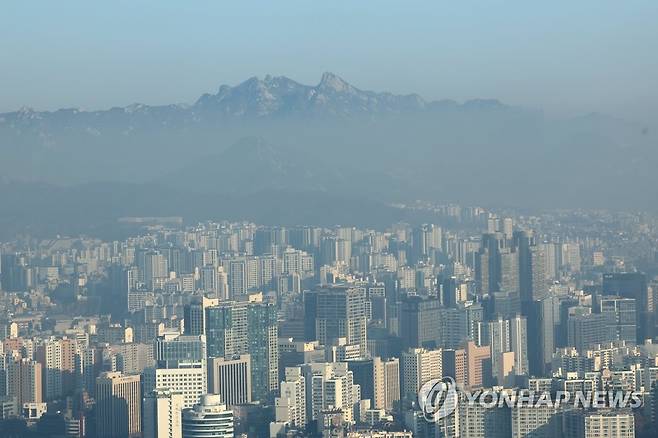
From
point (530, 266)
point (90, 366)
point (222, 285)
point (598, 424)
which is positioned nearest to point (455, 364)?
point (90, 366)

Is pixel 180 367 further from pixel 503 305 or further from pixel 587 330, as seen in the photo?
pixel 503 305

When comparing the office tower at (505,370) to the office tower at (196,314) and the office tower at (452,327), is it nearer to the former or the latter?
the office tower at (452,327)

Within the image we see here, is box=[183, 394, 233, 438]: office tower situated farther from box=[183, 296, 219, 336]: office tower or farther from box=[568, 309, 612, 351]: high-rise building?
box=[568, 309, 612, 351]: high-rise building

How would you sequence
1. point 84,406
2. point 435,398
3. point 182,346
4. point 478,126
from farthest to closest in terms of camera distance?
1. point 478,126
2. point 182,346
3. point 84,406
4. point 435,398

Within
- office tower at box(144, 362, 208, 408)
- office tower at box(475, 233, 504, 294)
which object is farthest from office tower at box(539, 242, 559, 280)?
office tower at box(144, 362, 208, 408)

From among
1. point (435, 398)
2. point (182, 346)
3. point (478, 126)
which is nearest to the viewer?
point (435, 398)

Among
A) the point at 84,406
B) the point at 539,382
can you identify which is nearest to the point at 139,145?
the point at 84,406

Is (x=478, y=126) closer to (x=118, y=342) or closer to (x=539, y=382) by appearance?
(x=118, y=342)
